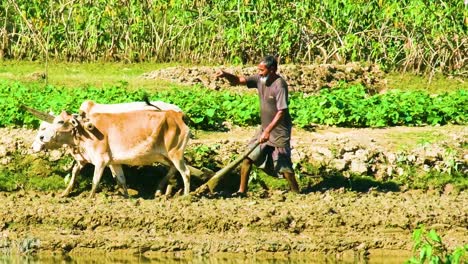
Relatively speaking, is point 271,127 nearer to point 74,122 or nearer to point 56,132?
point 74,122

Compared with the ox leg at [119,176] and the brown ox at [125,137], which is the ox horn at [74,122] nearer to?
the brown ox at [125,137]

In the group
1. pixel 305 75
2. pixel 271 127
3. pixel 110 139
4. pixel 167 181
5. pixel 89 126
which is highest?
pixel 271 127

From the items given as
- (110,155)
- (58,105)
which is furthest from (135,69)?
(110,155)

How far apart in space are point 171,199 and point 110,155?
0.73 metres

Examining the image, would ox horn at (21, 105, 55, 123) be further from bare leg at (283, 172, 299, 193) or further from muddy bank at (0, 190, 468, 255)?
bare leg at (283, 172, 299, 193)

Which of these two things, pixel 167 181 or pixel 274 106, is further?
pixel 167 181

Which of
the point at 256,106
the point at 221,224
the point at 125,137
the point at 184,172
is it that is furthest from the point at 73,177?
the point at 256,106

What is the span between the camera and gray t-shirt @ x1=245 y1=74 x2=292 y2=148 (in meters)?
12.6

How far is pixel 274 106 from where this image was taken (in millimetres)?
12789

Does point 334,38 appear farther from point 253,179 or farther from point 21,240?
point 21,240

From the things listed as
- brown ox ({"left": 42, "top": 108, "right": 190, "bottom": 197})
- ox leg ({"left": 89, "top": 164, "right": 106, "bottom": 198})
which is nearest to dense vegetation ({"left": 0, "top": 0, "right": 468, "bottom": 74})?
brown ox ({"left": 42, "top": 108, "right": 190, "bottom": 197})

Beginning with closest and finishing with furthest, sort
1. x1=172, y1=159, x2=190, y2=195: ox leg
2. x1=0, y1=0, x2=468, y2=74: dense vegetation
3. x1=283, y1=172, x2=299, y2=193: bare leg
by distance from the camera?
x1=172, y1=159, x2=190, y2=195: ox leg < x1=283, y1=172, x2=299, y2=193: bare leg < x1=0, y1=0, x2=468, y2=74: dense vegetation

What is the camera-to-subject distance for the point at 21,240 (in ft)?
38.0

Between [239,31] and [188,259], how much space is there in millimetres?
10189
